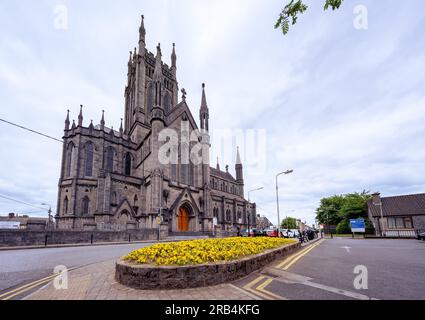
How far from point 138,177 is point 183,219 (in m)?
10.3

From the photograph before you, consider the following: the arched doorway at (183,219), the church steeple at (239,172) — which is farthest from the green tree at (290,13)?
the church steeple at (239,172)

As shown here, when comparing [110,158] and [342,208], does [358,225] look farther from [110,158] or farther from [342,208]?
[110,158]

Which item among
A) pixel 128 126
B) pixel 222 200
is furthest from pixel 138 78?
pixel 222 200

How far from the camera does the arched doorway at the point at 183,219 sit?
118 feet

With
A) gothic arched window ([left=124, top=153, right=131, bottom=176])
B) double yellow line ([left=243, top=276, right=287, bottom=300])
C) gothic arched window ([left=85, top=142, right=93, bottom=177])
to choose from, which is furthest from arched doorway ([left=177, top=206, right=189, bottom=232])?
double yellow line ([left=243, top=276, right=287, bottom=300])

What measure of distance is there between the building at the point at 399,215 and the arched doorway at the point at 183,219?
31312 mm

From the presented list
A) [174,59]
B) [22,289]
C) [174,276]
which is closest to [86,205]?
[22,289]

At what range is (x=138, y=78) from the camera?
47000mm

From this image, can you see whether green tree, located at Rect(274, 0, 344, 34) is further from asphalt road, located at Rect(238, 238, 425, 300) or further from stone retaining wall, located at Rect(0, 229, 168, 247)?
stone retaining wall, located at Rect(0, 229, 168, 247)

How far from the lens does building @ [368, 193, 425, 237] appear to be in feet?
122

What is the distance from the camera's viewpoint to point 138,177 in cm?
3788

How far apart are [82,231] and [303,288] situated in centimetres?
2319
